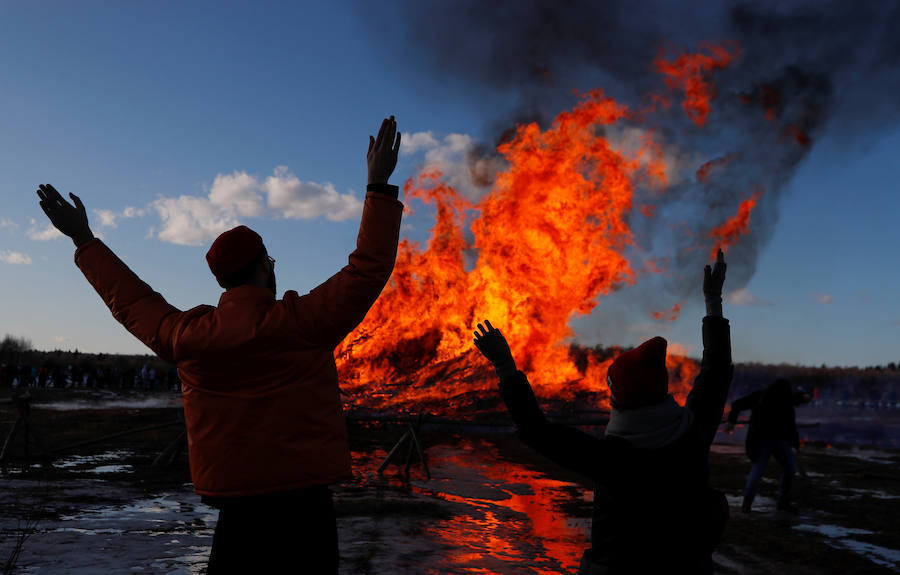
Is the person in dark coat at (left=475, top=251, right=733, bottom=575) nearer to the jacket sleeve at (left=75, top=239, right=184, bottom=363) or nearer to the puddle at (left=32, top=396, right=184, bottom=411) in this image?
the jacket sleeve at (left=75, top=239, right=184, bottom=363)

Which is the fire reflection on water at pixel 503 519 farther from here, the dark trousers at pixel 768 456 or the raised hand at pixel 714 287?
the raised hand at pixel 714 287

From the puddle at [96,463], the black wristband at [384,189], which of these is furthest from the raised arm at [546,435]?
the puddle at [96,463]

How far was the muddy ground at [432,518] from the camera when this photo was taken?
281 inches

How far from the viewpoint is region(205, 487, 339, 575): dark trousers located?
233 cm

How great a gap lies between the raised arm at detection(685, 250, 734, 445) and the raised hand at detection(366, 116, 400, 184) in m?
1.77

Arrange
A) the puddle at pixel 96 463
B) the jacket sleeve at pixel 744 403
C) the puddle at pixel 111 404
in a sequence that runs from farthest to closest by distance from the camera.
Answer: the puddle at pixel 111 404 < the puddle at pixel 96 463 < the jacket sleeve at pixel 744 403

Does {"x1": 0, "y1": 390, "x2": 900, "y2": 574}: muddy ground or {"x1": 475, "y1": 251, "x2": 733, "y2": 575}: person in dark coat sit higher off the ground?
A: {"x1": 475, "y1": 251, "x2": 733, "y2": 575}: person in dark coat

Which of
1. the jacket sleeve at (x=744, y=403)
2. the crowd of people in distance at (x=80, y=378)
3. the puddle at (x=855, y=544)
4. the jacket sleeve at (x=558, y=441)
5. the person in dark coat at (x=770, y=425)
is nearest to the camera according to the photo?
the jacket sleeve at (x=558, y=441)

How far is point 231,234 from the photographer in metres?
2.51

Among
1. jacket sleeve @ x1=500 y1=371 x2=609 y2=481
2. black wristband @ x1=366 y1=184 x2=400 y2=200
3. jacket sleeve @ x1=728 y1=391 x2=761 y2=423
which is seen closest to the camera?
black wristband @ x1=366 y1=184 x2=400 y2=200

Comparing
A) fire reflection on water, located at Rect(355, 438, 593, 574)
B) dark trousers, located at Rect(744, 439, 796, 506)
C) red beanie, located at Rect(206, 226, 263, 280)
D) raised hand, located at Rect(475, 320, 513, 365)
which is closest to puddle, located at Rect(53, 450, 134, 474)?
fire reflection on water, located at Rect(355, 438, 593, 574)

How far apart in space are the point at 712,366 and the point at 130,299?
8.73 feet

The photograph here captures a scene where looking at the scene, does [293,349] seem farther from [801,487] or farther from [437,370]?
[437,370]

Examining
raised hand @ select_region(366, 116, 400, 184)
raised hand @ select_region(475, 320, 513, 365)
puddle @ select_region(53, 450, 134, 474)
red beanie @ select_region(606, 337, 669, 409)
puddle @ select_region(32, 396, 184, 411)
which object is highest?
raised hand @ select_region(366, 116, 400, 184)
